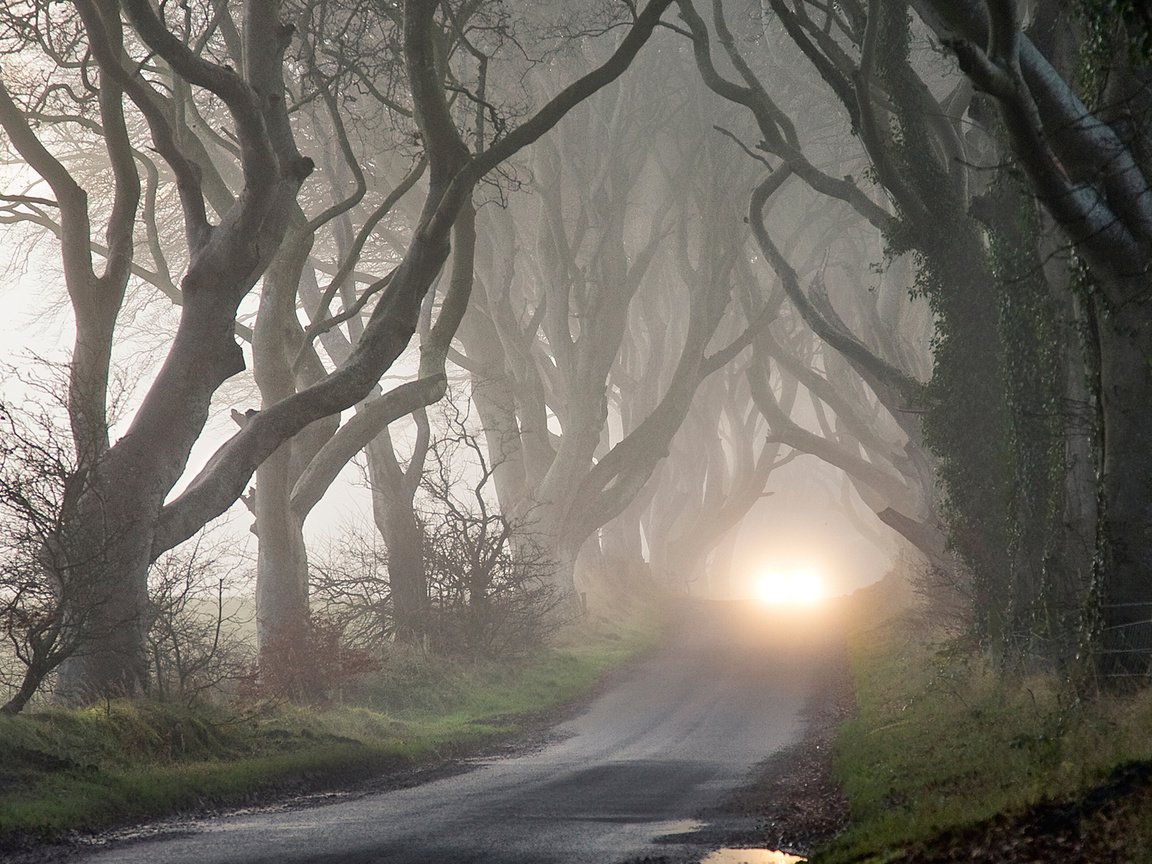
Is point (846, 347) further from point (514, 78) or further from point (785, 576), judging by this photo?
point (785, 576)

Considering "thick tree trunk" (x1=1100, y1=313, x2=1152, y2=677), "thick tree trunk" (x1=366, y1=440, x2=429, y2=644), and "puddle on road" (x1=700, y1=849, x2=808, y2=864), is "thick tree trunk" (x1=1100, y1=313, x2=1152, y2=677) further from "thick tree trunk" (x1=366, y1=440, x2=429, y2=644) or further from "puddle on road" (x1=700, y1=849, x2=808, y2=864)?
"thick tree trunk" (x1=366, y1=440, x2=429, y2=644)

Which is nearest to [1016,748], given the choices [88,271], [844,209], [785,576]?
[88,271]

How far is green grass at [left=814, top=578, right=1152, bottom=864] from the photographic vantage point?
717 centimetres

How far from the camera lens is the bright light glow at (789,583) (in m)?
75.6

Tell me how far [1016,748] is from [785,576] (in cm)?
6952

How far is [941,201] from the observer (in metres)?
16.2

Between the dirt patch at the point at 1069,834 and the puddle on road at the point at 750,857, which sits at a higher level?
the dirt patch at the point at 1069,834

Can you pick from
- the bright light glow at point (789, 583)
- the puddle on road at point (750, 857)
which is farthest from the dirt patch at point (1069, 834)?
the bright light glow at point (789, 583)

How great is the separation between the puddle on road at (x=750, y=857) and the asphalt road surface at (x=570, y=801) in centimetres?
24

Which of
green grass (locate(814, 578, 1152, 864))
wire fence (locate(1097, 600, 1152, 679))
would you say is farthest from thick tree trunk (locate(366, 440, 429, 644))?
wire fence (locate(1097, 600, 1152, 679))

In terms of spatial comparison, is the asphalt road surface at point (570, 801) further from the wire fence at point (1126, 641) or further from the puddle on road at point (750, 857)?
the wire fence at point (1126, 641)

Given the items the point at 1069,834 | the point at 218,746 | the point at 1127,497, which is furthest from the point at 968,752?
the point at 218,746

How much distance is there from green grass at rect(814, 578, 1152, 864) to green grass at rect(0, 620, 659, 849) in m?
4.85

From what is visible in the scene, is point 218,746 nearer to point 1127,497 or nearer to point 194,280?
point 194,280
